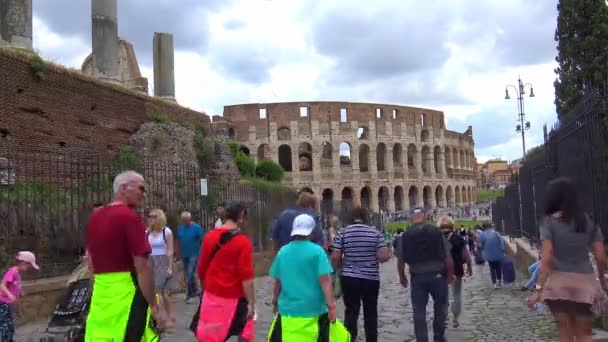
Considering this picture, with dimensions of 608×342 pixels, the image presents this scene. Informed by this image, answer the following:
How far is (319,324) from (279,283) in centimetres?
50

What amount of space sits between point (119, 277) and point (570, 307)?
2842 millimetres

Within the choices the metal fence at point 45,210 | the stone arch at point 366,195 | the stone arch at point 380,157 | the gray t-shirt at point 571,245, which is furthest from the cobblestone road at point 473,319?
the stone arch at point 380,157

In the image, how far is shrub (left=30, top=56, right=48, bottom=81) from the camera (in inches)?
442

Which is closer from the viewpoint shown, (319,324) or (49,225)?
(319,324)

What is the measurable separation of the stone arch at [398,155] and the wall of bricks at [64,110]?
41.2 m

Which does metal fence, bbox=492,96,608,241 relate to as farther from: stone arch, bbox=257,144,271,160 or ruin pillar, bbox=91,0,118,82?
stone arch, bbox=257,144,271,160

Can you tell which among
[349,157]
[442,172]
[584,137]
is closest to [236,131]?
[349,157]

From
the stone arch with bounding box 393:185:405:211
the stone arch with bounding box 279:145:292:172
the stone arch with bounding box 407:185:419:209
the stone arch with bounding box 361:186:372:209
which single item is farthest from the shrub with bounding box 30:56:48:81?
the stone arch with bounding box 407:185:419:209

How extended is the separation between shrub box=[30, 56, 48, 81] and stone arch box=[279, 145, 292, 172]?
4259 centimetres

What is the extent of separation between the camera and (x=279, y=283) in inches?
177

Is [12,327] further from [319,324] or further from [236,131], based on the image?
[236,131]

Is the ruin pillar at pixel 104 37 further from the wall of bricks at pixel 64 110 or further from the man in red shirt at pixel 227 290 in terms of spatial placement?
the man in red shirt at pixel 227 290

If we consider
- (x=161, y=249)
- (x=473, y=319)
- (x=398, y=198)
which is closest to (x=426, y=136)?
(x=398, y=198)

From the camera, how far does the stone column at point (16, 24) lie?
461 inches
